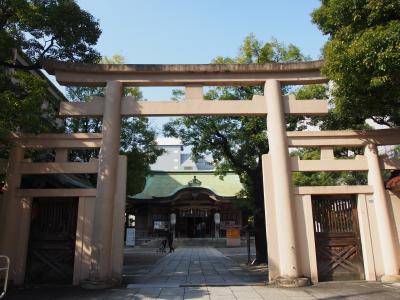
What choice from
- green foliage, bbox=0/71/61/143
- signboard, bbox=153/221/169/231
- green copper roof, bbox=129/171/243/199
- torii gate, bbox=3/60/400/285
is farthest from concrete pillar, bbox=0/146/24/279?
signboard, bbox=153/221/169/231

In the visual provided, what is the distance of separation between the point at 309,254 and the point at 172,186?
27207mm

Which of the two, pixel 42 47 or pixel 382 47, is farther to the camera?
pixel 42 47

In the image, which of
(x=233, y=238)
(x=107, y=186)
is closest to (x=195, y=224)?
(x=233, y=238)

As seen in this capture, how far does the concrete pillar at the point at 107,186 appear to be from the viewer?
8.98m

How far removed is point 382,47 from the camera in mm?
7320

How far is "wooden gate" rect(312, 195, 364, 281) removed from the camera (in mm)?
9477

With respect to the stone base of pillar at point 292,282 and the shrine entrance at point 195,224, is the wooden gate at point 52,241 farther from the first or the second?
the shrine entrance at point 195,224

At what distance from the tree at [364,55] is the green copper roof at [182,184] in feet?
77.1

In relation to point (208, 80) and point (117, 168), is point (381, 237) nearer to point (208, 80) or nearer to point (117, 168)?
point (208, 80)

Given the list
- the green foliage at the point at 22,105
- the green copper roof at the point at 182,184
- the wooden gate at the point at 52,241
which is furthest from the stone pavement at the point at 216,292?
the green copper roof at the point at 182,184

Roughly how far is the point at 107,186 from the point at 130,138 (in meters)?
8.58

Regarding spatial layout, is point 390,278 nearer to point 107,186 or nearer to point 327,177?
point 107,186

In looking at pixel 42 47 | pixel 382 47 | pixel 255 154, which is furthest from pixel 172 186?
pixel 382 47

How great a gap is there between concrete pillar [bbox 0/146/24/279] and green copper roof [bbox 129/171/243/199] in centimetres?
2245
